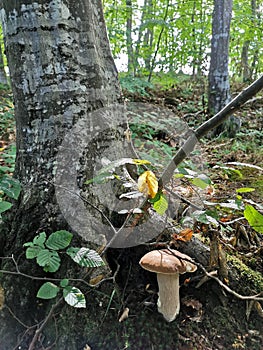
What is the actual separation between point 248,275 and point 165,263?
0.65m

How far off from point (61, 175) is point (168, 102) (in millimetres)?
5762

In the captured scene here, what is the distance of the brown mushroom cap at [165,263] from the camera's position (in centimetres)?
137

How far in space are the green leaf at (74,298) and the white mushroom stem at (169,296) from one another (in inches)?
17.7

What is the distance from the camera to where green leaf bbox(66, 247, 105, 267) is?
1.30m

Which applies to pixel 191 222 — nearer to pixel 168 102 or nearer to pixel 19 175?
pixel 19 175

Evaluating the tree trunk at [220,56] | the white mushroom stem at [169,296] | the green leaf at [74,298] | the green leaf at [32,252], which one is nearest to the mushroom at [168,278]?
the white mushroom stem at [169,296]

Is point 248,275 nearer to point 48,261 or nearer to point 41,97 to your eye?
point 48,261

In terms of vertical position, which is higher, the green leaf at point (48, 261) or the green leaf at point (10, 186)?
the green leaf at point (10, 186)

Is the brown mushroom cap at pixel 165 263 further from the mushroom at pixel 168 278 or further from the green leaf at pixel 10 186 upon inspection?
the green leaf at pixel 10 186

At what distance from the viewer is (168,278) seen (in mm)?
1479

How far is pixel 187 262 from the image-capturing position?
57.9 inches

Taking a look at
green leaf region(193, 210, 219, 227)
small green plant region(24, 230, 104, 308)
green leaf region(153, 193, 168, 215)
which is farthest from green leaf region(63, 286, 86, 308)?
green leaf region(193, 210, 219, 227)

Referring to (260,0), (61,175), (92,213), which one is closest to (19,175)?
(61,175)

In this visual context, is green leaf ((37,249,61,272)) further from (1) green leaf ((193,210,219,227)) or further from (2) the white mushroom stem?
(1) green leaf ((193,210,219,227))
